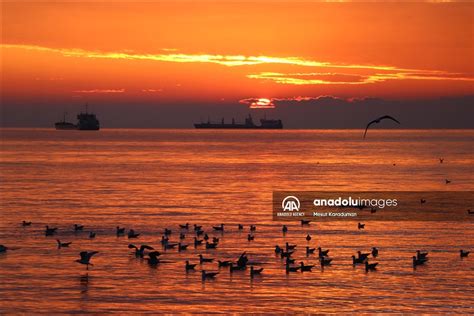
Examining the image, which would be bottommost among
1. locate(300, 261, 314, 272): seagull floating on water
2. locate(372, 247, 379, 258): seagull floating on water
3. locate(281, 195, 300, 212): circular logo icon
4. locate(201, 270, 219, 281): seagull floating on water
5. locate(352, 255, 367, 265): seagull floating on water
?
locate(201, 270, 219, 281): seagull floating on water

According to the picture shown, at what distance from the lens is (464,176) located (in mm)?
102562

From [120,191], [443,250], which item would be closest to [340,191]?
[120,191]

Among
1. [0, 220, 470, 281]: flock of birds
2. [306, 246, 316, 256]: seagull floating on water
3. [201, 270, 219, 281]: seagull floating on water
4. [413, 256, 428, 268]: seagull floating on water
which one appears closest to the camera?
[201, 270, 219, 281]: seagull floating on water

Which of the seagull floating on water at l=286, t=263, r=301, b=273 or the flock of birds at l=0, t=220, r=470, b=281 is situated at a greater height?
the flock of birds at l=0, t=220, r=470, b=281

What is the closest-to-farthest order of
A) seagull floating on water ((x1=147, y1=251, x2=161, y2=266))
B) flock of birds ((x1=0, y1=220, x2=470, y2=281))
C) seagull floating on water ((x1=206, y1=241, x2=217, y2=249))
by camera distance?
flock of birds ((x1=0, y1=220, x2=470, y2=281)) → seagull floating on water ((x1=147, y1=251, x2=161, y2=266)) → seagull floating on water ((x1=206, y1=241, x2=217, y2=249))

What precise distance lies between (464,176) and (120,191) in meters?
47.2

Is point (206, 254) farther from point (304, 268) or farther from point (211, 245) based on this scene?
point (304, 268)

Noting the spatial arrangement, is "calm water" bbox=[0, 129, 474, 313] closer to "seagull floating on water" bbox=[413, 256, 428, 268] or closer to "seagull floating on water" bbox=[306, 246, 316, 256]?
"seagull floating on water" bbox=[413, 256, 428, 268]

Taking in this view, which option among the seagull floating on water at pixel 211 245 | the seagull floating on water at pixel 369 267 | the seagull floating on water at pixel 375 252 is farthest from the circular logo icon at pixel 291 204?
the seagull floating on water at pixel 369 267

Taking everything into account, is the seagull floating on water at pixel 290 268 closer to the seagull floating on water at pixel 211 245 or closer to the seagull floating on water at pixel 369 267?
the seagull floating on water at pixel 369 267

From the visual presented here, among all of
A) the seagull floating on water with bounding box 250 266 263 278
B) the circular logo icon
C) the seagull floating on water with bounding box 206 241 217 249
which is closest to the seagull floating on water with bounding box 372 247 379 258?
the seagull floating on water with bounding box 250 266 263 278

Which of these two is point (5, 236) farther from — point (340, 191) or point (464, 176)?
point (464, 176)

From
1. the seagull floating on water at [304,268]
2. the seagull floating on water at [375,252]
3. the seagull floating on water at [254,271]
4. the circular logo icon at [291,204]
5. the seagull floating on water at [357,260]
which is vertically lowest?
the seagull floating on water at [254,271]

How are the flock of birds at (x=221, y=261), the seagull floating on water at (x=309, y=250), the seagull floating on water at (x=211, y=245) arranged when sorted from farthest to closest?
the seagull floating on water at (x=211, y=245)
the seagull floating on water at (x=309, y=250)
the flock of birds at (x=221, y=261)
